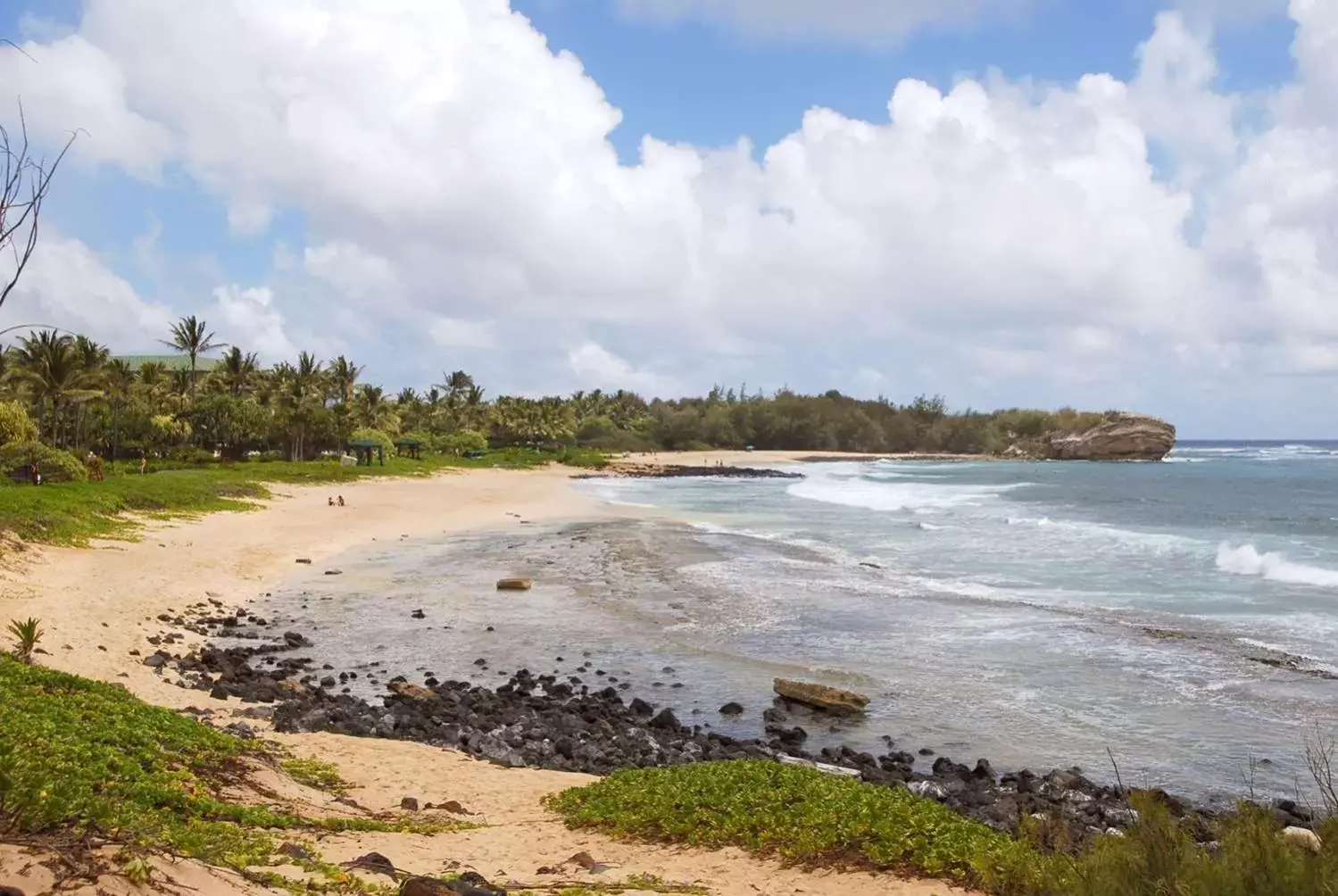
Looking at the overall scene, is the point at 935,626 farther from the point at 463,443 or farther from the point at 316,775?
the point at 463,443

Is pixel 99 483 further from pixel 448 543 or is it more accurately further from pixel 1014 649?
pixel 1014 649

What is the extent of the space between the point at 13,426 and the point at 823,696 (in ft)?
124

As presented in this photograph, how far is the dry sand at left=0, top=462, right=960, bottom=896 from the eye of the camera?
266 inches

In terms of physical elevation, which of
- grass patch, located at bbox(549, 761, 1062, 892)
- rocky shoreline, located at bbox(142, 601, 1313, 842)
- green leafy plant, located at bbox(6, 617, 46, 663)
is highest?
green leafy plant, located at bbox(6, 617, 46, 663)

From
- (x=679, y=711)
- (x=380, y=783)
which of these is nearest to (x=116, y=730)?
(x=380, y=783)

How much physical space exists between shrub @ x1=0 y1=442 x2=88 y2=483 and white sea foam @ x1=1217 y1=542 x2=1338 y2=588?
42.1 m

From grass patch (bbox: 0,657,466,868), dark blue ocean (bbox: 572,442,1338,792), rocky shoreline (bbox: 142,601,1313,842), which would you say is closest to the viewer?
grass patch (bbox: 0,657,466,868)

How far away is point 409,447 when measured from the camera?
269 feet

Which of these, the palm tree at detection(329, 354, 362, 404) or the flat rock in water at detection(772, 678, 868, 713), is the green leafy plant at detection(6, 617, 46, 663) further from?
the palm tree at detection(329, 354, 362, 404)

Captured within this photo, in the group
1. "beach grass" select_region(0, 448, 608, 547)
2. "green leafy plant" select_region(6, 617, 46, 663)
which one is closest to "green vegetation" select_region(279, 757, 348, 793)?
"green leafy plant" select_region(6, 617, 46, 663)

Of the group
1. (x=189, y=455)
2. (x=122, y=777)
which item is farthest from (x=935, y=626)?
(x=189, y=455)

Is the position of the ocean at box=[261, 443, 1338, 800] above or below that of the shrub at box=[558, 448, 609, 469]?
below

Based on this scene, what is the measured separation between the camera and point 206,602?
2028 centimetres

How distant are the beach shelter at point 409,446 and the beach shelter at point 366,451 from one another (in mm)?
7078
